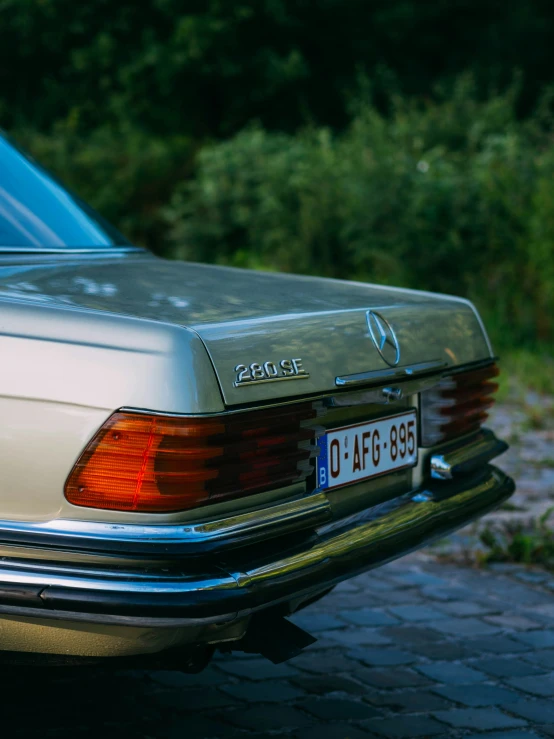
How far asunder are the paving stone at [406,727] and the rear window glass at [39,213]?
180 centimetres

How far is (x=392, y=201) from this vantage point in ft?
34.5

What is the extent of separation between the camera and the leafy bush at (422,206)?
982 centimetres

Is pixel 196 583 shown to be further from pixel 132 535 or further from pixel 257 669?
pixel 257 669

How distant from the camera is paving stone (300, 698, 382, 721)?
9.86 feet

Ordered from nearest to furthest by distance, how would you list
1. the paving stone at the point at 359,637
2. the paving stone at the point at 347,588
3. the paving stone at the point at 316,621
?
the paving stone at the point at 359,637
the paving stone at the point at 316,621
the paving stone at the point at 347,588

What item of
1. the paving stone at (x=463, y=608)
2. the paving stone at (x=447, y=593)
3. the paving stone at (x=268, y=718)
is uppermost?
the paving stone at (x=268, y=718)

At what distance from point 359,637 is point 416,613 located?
344mm

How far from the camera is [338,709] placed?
305 centimetres

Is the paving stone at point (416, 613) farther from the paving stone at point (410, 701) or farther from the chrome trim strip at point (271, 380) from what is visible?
the chrome trim strip at point (271, 380)

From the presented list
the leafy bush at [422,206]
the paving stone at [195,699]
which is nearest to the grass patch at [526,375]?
the leafy bush at [422,206]

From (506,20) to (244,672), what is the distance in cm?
2425

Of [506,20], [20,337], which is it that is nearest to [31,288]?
[20,337]

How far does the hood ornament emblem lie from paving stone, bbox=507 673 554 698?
123 centimetres

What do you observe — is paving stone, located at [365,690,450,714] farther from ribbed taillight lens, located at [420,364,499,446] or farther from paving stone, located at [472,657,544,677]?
ribbed taillight lens, located at [420,364,499,446]
